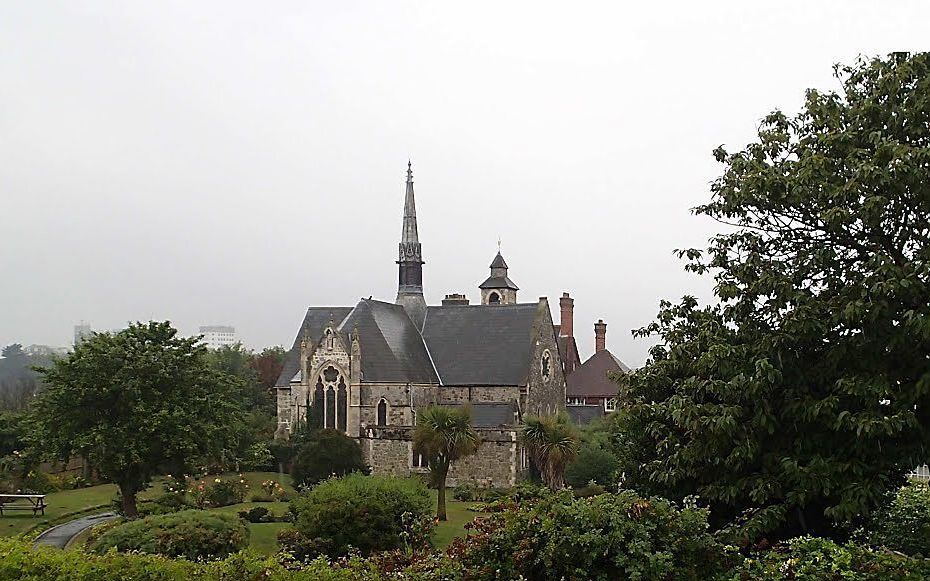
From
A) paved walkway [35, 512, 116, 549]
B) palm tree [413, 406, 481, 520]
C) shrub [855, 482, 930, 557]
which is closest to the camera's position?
shrub [855, 482, 930, 557]

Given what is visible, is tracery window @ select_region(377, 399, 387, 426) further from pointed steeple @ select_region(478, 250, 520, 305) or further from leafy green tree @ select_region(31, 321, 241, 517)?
leafy green tree @ select_region(31, 321, 241, 517)

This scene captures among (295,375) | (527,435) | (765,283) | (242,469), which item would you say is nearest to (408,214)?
(295,375)

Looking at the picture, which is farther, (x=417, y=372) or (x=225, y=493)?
(x=417, y=372)

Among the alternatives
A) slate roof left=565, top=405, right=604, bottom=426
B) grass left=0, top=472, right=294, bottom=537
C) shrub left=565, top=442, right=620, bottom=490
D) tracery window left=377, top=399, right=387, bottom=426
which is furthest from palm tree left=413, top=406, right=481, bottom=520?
slate roof left=565, top=405, right=604, bottom=426

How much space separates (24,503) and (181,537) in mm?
16291

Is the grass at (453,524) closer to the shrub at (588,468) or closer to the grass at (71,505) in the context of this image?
the shrub at (588,468)

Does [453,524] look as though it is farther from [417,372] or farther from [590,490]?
[417,372]

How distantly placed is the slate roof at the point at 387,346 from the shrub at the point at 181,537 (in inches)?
985

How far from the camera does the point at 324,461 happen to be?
1363 inches

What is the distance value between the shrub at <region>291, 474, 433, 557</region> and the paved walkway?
738 cm

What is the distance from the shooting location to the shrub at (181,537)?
17.1m

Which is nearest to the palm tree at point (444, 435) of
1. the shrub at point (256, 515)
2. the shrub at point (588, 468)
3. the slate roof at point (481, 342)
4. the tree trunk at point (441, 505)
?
the tree trunk at point (441, 505)

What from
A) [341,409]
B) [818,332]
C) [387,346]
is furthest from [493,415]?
[818,332]

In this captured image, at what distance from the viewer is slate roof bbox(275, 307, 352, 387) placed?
48688 millimetres
